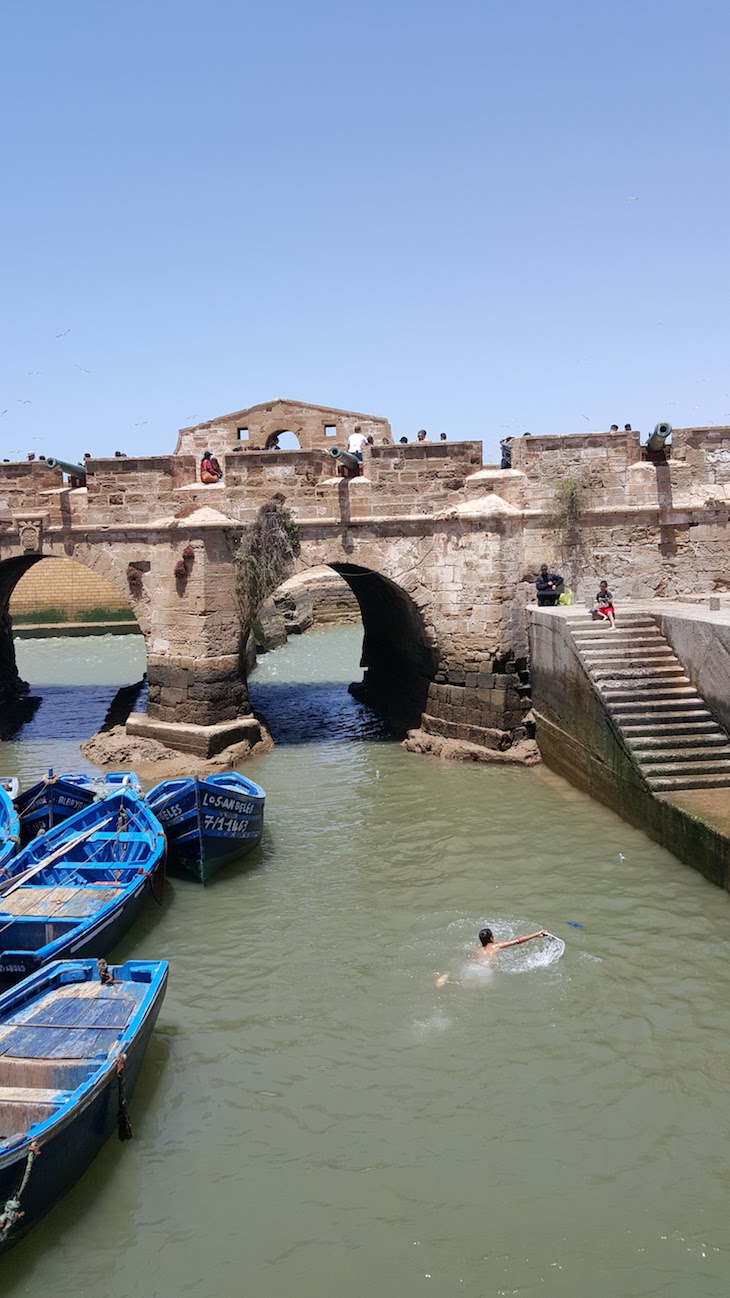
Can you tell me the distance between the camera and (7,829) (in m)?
10.3

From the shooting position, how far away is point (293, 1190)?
5.57m

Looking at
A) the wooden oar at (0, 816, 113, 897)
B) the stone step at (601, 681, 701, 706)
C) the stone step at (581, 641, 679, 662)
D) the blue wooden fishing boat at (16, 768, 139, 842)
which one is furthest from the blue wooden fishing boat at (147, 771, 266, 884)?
the stone step at (581, 641, 679, 662)

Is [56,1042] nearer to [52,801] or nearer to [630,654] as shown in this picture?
[52,801]

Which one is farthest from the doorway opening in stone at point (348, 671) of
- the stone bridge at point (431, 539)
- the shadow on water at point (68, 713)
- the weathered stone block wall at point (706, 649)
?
the weathered stone block wall at point (706, 649)

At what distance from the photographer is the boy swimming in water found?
26.3 ft

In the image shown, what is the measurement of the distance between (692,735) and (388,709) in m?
8.45

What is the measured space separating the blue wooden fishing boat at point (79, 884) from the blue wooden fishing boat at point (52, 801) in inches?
30.0

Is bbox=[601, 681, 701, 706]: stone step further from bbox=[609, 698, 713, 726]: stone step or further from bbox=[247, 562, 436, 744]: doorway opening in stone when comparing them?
bbox=[247, 562, 436, 744]: doorway opening in stone

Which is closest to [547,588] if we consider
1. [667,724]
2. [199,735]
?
[667,724]

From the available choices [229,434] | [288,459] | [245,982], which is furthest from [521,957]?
[229,434]

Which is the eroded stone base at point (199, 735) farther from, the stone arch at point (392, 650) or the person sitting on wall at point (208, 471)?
the person sitting on wall at point (208, 471)

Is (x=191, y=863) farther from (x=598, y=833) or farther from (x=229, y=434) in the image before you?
(x=229, y=434)

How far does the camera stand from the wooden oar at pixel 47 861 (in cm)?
876

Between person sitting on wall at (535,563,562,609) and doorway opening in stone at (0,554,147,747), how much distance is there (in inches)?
286
